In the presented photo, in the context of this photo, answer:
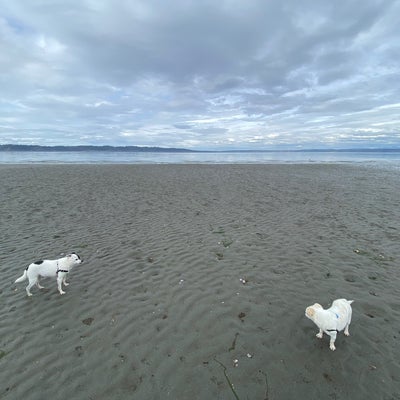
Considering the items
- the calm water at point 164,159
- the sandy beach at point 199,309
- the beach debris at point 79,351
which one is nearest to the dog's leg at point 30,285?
the sandy beach at point 199,309

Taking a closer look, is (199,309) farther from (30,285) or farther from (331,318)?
(30,285)

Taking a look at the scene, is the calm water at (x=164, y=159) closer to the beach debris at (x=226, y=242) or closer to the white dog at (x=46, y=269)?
the beach debris at (x=226, y=242)

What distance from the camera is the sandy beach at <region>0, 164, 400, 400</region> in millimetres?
4840

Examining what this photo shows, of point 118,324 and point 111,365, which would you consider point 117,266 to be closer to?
point 118,324

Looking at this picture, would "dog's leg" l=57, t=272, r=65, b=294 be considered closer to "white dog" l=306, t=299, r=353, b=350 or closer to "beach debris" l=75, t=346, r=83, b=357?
"beach debris" l=75, t=346, r=83, b=357

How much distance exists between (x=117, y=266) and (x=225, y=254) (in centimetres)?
439

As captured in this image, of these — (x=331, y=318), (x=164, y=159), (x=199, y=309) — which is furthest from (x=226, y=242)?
(x=164, y=159)

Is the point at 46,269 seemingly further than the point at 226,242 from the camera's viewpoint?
No

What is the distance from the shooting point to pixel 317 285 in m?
8.00

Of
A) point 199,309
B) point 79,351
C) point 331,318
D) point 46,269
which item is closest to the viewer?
point 331,318

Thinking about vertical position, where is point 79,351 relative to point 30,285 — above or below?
below

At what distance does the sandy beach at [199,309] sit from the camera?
484cm

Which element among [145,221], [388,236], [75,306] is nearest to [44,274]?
[75,306]

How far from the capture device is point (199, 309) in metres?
6.91
